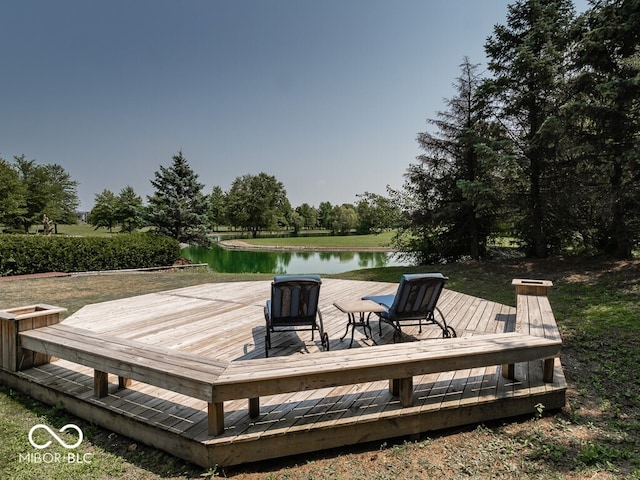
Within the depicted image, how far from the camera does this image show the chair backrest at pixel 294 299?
343 cm

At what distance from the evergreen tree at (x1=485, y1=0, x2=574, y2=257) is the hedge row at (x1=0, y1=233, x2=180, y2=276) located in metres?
13.9

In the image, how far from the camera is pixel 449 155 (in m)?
12.4

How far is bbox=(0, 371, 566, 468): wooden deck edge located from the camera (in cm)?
206

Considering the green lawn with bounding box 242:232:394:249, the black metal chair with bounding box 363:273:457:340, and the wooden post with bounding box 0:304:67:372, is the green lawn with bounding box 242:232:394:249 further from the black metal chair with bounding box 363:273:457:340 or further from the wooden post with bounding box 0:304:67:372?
the wooden post with bounding box 0:304:67:372

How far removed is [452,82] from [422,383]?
12.8 metres

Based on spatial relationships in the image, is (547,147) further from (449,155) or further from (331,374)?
(331,374)

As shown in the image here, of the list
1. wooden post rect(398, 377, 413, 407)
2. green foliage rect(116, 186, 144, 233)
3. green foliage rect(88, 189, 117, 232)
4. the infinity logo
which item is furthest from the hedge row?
green foliage rect(88, 189, 117, 232)

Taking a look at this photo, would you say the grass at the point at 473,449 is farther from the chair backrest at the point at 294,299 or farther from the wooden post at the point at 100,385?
the chair backrest at the point at 294,299

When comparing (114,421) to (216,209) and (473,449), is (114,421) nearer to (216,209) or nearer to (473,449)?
(473,449)

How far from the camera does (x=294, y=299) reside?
353 centimetres

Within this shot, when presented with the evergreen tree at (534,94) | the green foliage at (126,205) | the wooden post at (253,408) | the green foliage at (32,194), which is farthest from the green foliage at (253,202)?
the wooden post at (253,408)

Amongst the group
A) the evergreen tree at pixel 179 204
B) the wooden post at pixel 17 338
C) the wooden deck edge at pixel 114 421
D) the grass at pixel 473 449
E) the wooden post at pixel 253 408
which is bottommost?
the grass at pixel 473 449

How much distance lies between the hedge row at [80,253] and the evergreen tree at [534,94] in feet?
45.5

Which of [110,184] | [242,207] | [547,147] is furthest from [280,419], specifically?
[110,184]
